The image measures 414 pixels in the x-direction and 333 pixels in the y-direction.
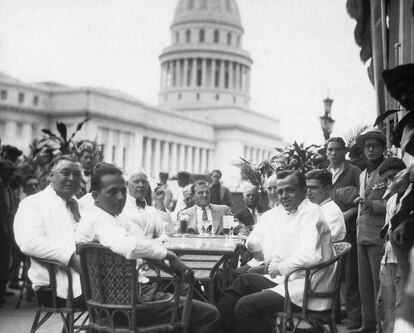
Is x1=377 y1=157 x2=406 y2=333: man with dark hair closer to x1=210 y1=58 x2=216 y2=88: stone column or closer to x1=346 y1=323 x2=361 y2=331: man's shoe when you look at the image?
x1=346 y1=323 x2=361 y2=331: man's shoe

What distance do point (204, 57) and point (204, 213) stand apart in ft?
262

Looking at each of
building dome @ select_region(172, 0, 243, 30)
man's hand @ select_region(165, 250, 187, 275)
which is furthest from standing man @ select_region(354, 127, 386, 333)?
building dome @ select_region(172, 0, 243, 30)

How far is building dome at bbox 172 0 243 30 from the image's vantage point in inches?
3351

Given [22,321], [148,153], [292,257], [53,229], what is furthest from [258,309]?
[148,153]

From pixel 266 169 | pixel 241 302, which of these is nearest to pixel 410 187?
pixel 241 302

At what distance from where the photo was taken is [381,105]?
7.51 metres

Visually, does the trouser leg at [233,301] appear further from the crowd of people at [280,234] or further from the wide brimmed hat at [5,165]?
the wide brimmed hat at [5,165]

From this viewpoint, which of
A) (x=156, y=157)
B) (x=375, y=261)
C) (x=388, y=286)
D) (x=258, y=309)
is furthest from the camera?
(x=156, y=157)

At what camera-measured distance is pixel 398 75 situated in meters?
2.97

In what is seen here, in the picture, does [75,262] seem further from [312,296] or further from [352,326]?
[352,326]

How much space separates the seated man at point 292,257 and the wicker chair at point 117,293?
2.55 ft

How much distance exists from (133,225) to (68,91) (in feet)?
183

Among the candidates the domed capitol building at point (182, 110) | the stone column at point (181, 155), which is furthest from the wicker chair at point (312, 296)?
the stone column at point (181, 155)

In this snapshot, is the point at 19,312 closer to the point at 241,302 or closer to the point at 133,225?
the point at 133,225
